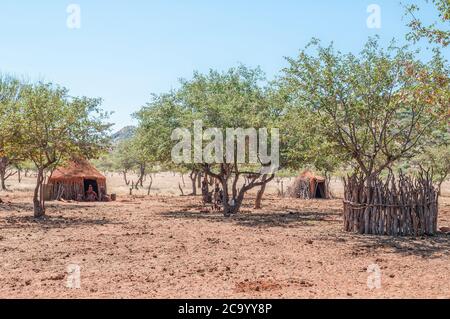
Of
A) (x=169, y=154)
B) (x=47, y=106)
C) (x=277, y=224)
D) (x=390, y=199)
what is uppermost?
(x=47, y=106)

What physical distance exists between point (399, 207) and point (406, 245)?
190 cm

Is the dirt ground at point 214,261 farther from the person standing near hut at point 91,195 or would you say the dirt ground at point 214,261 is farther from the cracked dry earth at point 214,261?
the person standing near hut at point 91,195

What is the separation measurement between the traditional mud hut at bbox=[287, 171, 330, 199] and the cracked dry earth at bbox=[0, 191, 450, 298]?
68.3 feet

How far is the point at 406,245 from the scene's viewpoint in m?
11.1

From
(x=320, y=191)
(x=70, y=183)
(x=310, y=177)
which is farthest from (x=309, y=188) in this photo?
(x=70, y=183)

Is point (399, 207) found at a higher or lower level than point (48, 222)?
higher

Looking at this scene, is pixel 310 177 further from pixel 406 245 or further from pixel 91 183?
pixel 406 245

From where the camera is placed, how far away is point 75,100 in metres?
17.3

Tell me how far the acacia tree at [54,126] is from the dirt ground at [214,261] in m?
3.35

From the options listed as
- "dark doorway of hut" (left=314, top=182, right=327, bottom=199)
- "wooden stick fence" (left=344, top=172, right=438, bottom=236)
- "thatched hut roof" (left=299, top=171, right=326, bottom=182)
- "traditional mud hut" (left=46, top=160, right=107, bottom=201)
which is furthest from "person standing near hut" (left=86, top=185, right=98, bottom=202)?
"wooden stick fence" (left=344, top=172, right=438, bottom=236)

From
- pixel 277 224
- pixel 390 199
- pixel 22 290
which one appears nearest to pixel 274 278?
pixel 22 290

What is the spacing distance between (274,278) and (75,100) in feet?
40.4

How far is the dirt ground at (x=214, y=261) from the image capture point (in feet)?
22.6
